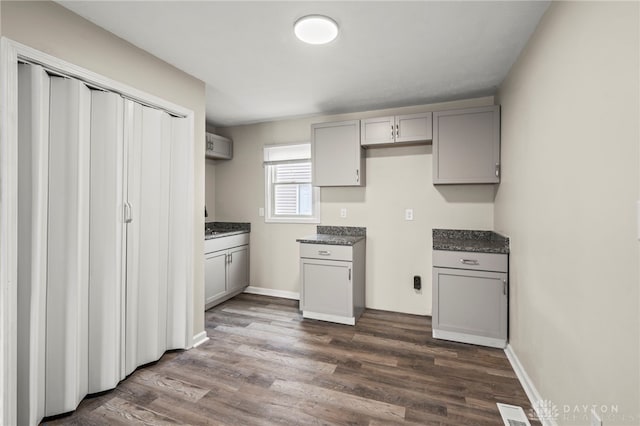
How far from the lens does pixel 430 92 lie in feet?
9.96

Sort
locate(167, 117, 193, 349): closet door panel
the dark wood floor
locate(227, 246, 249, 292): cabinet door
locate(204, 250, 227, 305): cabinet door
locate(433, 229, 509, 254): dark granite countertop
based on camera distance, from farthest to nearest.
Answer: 1. locate(227, 246, 249, 292): cabinet door
2. locate(204, 250, 227, 305): cabinet door
3. locate(433, 229, 509, 254): dark granite countertop
4. locate(167, 117, 193, 349): closet door panel
5. the dark wood floor

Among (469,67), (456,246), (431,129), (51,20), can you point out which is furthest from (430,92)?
(51,20)

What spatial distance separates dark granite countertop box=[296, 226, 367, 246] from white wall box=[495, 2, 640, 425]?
5.59ft

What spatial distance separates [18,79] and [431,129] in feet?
10.2

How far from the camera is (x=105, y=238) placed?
199 centimetres

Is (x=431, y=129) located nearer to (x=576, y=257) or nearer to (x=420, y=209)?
(x=420, y=209)

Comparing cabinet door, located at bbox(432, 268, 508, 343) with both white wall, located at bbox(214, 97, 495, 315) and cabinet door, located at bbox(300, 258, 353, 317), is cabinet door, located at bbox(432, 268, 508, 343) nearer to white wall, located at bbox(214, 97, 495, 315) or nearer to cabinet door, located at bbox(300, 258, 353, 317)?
white wall, located at bbox(214, 97, 495, 315)

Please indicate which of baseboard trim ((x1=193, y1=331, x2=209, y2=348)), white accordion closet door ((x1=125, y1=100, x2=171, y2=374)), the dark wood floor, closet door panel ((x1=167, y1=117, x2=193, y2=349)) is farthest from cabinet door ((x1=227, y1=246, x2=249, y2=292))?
white accordion closet door ((x1=125, y1=100, x2=171, y2=374))

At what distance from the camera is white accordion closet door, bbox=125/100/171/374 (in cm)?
215

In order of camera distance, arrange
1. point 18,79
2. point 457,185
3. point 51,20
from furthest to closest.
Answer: point 457,185 → point 51,20 → point 18,79

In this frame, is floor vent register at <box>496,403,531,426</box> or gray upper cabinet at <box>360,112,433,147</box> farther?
gray upper cabinet at <box>360,112,433,147</box>

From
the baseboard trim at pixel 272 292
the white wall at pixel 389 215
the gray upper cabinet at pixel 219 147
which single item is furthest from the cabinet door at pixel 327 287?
the gray upper cabinet at pixel 219 147

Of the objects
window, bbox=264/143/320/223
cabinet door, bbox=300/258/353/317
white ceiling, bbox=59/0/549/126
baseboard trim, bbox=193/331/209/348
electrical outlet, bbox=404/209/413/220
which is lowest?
baseboard trim, bbox=193/331/209/348

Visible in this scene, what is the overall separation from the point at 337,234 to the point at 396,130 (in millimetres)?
1413
